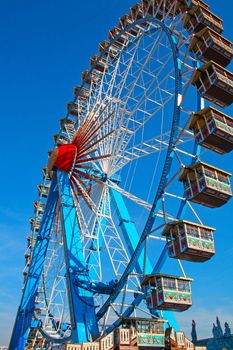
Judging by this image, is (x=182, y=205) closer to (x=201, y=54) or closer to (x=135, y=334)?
(x=135, y=334)

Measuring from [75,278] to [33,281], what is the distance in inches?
240

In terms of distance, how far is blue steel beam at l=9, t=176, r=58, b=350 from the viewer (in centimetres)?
1947

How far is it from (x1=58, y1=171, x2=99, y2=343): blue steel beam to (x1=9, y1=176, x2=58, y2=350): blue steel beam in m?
2.53

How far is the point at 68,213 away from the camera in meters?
17.2

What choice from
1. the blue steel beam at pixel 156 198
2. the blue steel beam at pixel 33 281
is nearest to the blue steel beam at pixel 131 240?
the blue steel beam at pixel 156 198

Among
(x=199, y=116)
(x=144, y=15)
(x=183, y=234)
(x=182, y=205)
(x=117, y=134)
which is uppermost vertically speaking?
(x=144, y=15)

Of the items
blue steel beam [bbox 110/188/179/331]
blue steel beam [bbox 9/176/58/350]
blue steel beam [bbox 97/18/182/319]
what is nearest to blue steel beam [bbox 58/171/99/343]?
blue steel beam [bbox 97/18/182/319]

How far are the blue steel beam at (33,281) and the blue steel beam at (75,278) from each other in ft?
8.31

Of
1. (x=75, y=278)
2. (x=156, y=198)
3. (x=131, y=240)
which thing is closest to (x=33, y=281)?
(x=75, y=278)

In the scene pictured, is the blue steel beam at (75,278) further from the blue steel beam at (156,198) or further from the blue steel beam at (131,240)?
the blue steel beam at (131,240)

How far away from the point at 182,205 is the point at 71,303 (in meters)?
5.66

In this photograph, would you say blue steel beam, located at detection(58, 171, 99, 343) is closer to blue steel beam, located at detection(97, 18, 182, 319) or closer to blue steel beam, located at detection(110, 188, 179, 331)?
blue steel beam, located at detection(97, 18, 182, 319)

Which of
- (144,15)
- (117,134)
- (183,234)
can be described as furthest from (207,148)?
(144,15)

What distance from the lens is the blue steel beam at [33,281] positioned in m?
19.5
